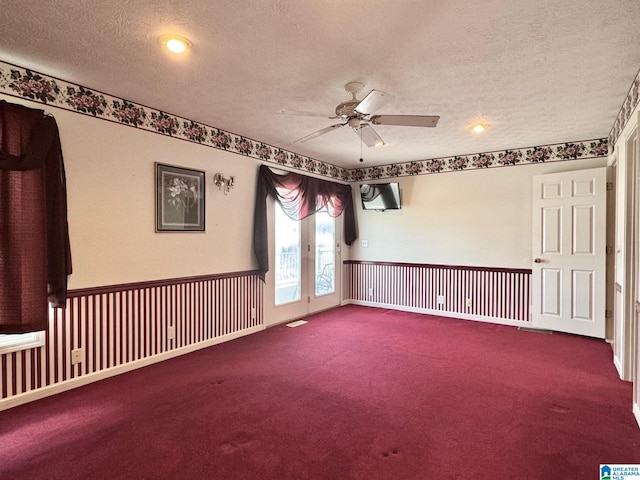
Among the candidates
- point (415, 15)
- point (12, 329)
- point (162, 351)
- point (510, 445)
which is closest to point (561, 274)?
point (510, 445)

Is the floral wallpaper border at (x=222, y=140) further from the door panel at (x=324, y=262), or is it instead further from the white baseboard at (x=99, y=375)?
the white baseboard at (x=99, y=375)

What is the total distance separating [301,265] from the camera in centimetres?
530

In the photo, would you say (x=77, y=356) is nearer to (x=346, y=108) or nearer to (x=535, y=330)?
(x=346, y=108)

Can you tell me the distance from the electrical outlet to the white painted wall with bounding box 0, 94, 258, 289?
0.55 metres

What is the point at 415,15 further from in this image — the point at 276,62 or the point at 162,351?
the point at 162,351

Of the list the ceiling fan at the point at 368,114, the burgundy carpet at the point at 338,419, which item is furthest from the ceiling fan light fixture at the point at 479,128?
the burgundy carpet at the point at 338,419

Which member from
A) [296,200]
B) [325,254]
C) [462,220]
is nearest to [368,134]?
[296,200]

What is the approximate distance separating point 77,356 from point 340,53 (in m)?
3.14

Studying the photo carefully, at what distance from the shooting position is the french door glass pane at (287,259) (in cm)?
491

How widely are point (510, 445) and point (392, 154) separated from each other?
4.00 meters

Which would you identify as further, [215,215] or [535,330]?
[535,330]

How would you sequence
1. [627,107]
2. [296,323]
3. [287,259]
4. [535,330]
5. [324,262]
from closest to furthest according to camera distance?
[627,107] < [535,330] < [296,323] < [287,259] < [324,262]

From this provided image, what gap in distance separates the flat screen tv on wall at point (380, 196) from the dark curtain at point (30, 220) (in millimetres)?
4429

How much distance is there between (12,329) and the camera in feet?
8.02
